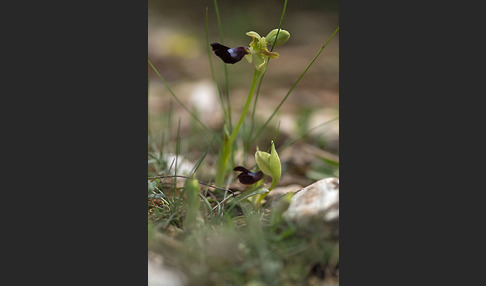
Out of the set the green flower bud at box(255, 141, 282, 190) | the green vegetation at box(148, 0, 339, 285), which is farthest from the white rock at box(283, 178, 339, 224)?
the green flower bud at box(255, 141, 282, 190)

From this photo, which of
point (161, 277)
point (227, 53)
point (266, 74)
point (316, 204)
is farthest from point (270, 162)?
point (266, 74)

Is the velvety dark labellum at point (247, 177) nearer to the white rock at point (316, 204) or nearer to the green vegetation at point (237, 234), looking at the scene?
the green vegetation at point (237, 234)

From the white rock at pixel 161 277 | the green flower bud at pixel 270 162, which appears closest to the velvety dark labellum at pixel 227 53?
the green flower bud at pixel 270 162

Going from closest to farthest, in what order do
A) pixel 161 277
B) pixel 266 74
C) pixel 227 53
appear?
1. pixel 161 277
2. pixel 227 53
3. pixel 266 74

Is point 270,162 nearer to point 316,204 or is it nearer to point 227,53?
point 316,204

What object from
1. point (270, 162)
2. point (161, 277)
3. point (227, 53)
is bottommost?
point (161, 277)

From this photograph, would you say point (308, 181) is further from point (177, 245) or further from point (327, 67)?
point (327, 67)
